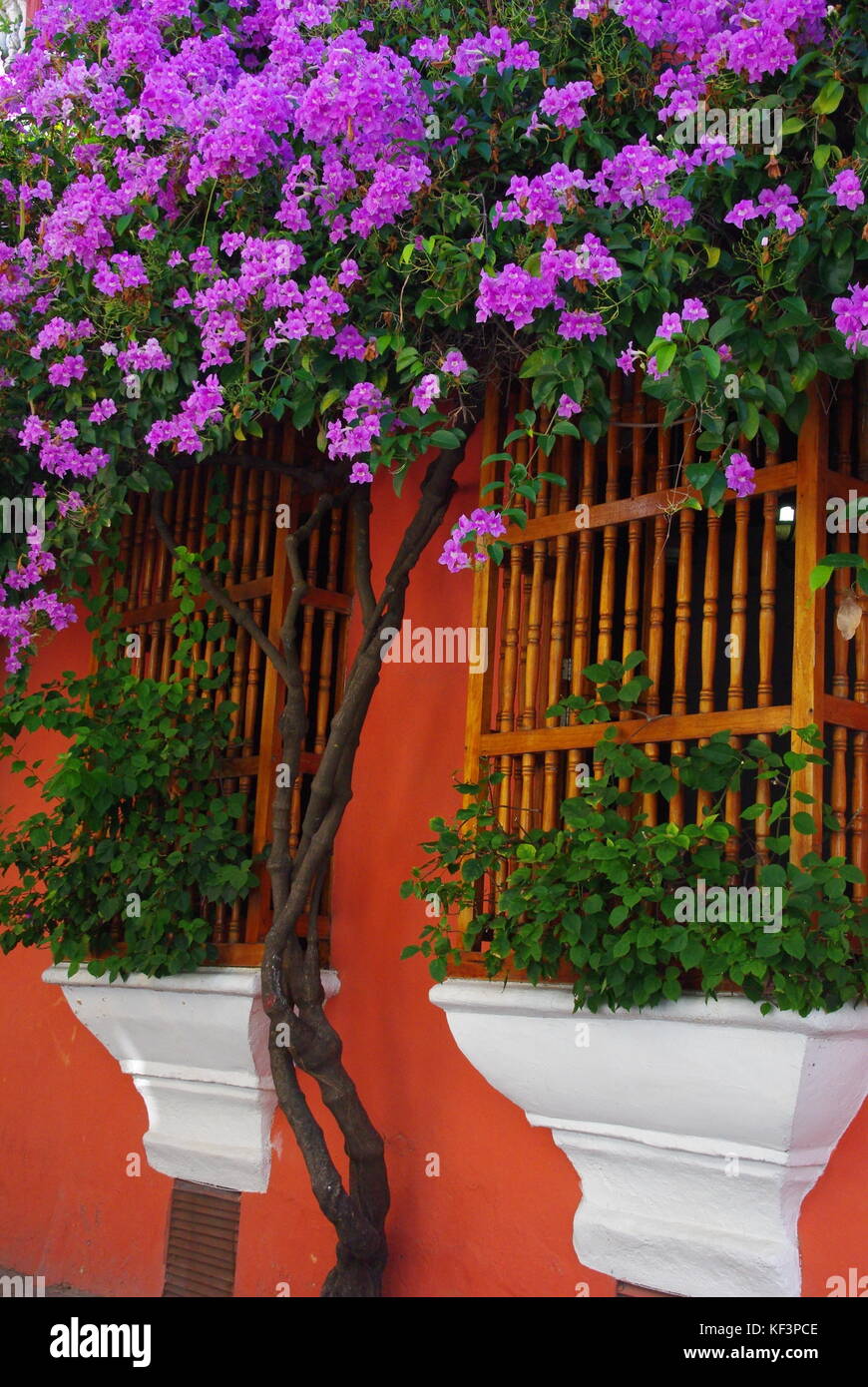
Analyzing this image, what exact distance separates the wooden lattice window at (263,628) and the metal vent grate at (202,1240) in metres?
1.01

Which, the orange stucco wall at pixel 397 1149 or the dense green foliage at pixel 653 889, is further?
the orange stucco wall at pixel 397 1149

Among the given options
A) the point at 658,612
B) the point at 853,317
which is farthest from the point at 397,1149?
the point at 853,317

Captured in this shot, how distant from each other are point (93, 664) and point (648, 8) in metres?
3.52

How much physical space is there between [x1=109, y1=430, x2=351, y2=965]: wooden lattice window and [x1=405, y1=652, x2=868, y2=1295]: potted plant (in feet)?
3.53

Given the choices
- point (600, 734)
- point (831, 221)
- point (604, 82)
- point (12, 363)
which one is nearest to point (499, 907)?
point (600, 734)

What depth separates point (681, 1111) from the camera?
3523 millimetres

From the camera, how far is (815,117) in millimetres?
3252

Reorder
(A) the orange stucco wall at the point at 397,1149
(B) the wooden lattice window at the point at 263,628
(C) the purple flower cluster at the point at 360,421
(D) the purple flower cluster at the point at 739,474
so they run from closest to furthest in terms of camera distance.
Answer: (D) the purple flower cluster at the point at 739,474
(C) the purple flower cluster at the point at 360,421
(A) the orange stucco wall at the point at 397,1149
(B) the wooden lattice window at the point at 263,628

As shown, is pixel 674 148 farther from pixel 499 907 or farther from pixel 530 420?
pixel 499 907

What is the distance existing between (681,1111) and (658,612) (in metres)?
1.27

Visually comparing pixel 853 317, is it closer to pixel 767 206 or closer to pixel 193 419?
pixel 767 206

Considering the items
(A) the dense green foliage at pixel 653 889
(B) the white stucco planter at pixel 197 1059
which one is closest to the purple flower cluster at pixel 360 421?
(A) the dense green foliage at pixel 653 889

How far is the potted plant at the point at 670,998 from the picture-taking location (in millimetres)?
3244

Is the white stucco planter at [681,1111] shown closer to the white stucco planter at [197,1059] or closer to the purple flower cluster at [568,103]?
the white stucco planter at [197,1059]
